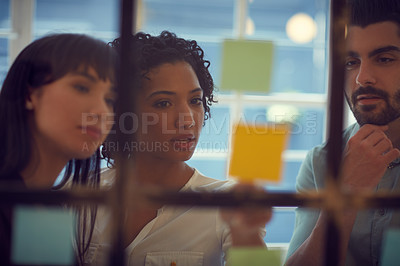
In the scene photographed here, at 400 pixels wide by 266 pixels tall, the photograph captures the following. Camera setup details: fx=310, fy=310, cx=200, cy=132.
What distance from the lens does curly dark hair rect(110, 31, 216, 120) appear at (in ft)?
2.78

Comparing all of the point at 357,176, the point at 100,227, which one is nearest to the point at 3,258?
the point at 100,227

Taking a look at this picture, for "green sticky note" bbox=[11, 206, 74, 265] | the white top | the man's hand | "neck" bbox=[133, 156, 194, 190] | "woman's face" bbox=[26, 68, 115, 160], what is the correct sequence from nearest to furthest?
"green sticky note" bbox=[11, 206, 74, 265]
"woman's face" bbox=[26, 68, 115, 160]
the man's hand
the white top
"neck" bbox=[133, 156, 194, 190]

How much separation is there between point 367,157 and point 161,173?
53 centimetres

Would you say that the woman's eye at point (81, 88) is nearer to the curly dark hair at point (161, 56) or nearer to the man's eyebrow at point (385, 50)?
the curly dark hair at point (161, 56)

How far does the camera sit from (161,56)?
0.86 meters

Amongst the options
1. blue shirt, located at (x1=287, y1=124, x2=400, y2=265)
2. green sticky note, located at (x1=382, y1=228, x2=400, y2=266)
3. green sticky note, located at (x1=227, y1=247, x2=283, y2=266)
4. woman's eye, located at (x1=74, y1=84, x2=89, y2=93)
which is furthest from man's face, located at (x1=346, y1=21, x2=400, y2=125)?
woman's eye, located at (x1=74, y1=84, x2=89, y2=93)

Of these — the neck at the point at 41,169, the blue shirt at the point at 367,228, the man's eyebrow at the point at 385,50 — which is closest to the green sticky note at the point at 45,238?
the neck at the point at 41,169

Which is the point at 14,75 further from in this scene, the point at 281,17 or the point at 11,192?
the point at 281,17

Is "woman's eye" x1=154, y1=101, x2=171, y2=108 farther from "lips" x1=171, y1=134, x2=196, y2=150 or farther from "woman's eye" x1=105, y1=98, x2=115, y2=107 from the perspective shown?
"woman's eye" x1=105, y1=98, x2=115, y2=107

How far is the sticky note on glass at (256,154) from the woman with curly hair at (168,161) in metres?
0.41

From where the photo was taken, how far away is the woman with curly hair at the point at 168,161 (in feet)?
2.62

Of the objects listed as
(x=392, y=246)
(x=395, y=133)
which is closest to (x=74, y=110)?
(x=392, y=246)

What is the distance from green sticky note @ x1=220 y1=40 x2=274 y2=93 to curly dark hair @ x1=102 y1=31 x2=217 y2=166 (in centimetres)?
44

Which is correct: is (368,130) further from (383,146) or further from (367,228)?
(367,228)
